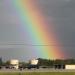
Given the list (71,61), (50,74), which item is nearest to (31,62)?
(71,61)

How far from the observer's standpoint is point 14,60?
4200 inches

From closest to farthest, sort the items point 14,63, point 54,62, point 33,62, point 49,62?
point 14,63 → point 33,62 → point 54,62 → point 49,62

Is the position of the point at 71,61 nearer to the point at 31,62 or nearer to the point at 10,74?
the point at 31,62

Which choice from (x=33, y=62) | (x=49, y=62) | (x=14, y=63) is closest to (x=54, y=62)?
(x=49, y=62)

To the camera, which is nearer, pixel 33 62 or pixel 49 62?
pixel 33 62

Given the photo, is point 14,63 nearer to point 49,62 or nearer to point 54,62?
point 49,62

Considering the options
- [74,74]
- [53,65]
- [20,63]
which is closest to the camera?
[74,74]

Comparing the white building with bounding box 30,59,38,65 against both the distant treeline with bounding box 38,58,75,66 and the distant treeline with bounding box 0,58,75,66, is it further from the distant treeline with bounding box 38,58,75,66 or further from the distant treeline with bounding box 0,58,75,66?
the distant treeline with bounding box 38,58,75,66

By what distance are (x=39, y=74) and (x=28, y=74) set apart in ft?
6.29

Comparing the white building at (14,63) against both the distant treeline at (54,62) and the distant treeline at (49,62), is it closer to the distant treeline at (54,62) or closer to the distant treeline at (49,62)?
the distant treeline at (49,62)

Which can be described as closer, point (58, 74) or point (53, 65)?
point (58, 74)

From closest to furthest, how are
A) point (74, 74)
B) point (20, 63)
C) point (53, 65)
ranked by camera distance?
point (74, 74) → point (53, 65) → point (20, 63)

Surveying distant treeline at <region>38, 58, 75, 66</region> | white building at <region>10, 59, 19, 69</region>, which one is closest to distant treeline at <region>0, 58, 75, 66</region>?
distant treeline at <region>38, 58, 75, 66</region>

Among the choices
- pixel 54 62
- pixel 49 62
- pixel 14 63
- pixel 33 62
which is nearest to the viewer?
pixel 14 63
